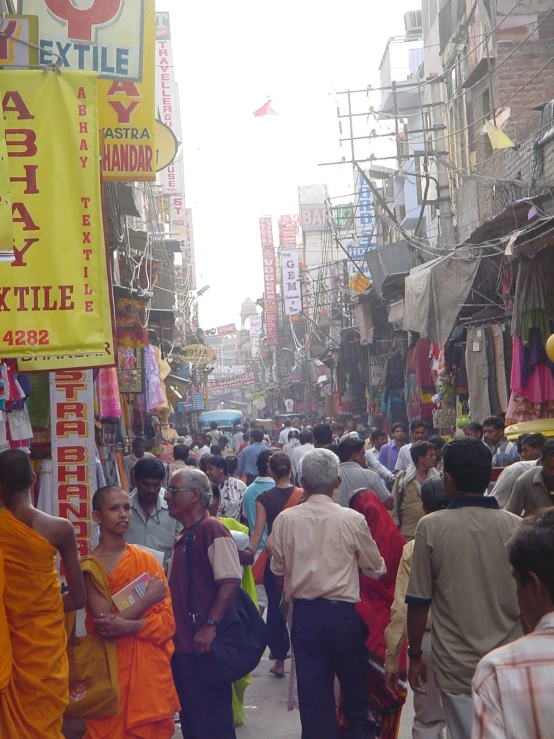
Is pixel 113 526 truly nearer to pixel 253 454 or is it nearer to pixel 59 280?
pixel 59 280

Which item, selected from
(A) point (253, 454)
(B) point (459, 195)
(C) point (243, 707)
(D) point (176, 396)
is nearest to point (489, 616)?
(C) point (243, 707)

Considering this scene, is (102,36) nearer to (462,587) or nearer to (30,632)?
(30,632)

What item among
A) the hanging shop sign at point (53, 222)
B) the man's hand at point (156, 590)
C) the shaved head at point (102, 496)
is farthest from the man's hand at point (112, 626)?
the hanging shop sign at point (53, 222)

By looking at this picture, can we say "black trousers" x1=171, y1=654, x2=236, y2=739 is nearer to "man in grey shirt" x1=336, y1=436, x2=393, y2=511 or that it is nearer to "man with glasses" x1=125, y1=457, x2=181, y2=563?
"man with glasses" x1=125, y1=457, x2=181, y2=563

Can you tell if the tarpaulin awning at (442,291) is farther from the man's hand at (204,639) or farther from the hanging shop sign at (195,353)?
the hanging shop sign at (195,353)

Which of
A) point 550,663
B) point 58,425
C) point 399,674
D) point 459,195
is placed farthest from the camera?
point 459,195

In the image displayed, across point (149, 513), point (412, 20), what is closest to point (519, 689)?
point (149, 513)

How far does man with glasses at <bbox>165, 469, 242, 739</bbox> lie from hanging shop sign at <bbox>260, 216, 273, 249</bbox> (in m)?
54.9

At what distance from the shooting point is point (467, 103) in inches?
780

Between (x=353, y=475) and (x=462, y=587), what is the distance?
343 cm

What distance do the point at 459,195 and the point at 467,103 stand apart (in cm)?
194

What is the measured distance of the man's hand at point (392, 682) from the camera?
509 centimetres

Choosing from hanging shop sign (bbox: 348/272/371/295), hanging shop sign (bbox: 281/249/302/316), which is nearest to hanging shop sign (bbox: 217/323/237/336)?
hanging shop sign (bbox: 281/249/302/316)

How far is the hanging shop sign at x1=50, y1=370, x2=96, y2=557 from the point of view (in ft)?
21.2
